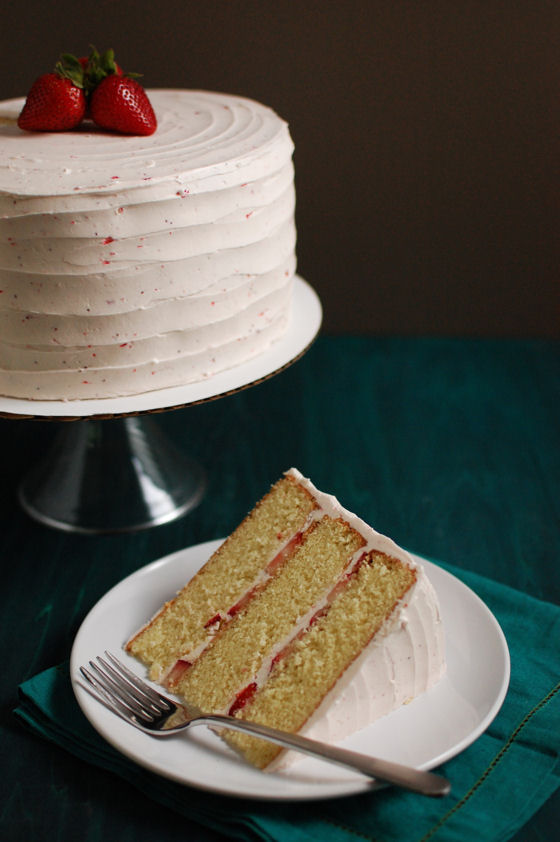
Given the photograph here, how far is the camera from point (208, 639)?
1.41 m

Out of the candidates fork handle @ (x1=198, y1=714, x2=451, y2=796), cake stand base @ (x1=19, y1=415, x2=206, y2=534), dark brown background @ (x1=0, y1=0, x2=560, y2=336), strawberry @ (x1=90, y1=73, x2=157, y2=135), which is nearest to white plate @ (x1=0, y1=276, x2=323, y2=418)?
cake stand base @ (x1=19, y1=415, x2=206, y2=534)

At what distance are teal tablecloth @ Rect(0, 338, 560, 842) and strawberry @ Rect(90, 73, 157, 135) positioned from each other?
30.5 inches

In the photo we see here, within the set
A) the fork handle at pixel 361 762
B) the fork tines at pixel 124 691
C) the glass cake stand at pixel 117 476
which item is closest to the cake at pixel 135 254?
the glass cake stand at pixel 117 476

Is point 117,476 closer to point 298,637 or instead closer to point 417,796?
point 298,637

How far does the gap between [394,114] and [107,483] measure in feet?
3.98

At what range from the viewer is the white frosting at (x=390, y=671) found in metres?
1.19

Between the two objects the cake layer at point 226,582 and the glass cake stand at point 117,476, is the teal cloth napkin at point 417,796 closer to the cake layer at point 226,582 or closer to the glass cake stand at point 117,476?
the cake layer at point 226,582

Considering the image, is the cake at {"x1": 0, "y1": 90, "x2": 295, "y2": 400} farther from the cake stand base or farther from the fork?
the fork

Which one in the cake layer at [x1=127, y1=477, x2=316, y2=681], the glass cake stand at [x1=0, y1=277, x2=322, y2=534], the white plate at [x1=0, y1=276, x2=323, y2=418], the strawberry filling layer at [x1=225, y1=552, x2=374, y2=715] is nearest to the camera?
the strawberry filling layer at [x1=225, y1=552, x2=374, y2=715]

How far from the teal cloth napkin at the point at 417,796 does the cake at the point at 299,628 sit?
85 mm

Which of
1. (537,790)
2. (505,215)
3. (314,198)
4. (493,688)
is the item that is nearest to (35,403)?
(493,688)

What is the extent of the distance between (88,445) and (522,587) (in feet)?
3.00

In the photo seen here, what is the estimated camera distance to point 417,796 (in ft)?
3.91

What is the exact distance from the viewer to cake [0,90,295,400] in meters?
1.45
